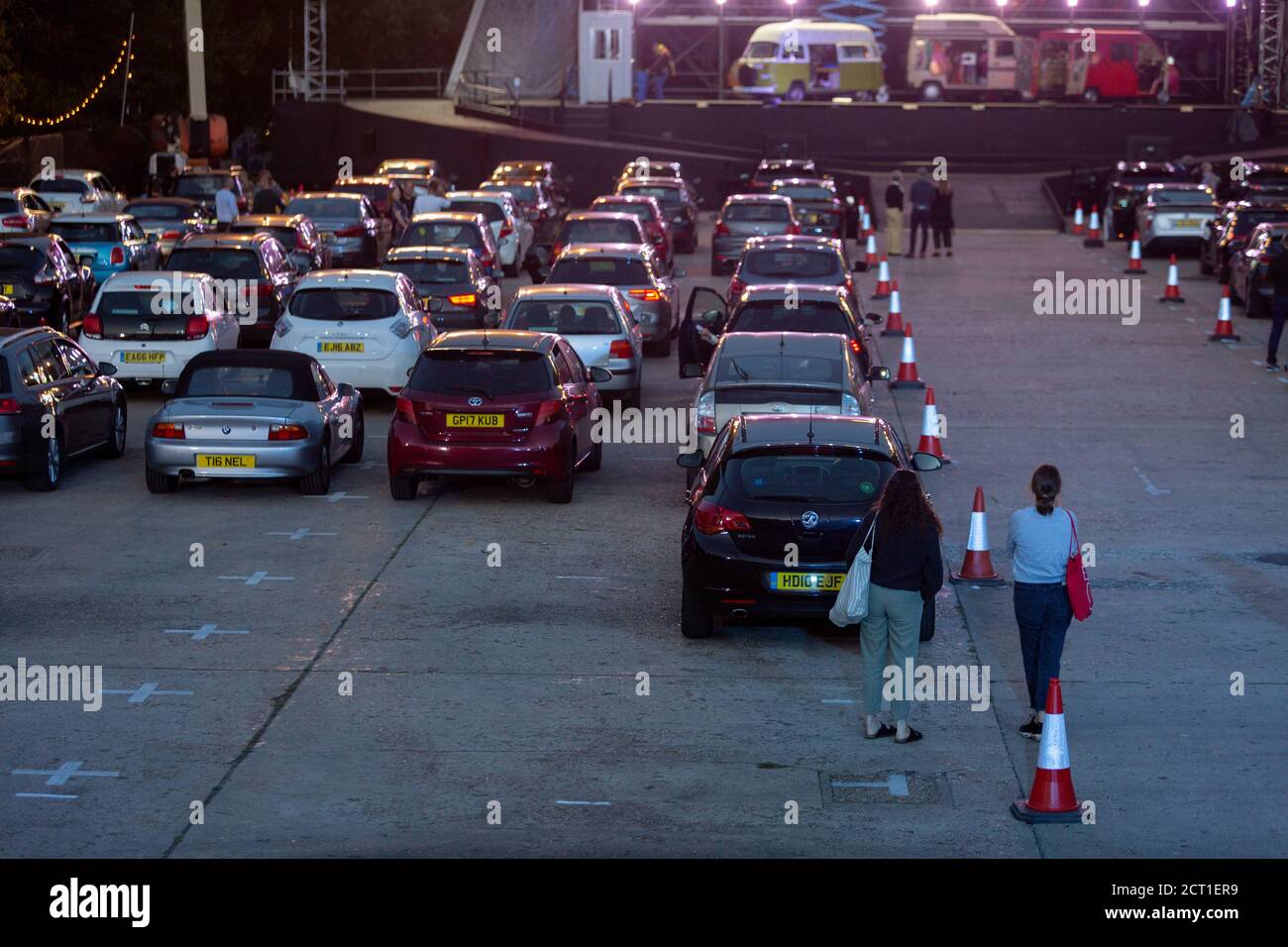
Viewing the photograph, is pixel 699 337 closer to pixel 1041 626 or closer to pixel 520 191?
pixel 1041 626

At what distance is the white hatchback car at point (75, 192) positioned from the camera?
42.5m

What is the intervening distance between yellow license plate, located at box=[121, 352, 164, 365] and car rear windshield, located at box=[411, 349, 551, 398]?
585 centimetres

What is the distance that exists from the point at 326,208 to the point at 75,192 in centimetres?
892

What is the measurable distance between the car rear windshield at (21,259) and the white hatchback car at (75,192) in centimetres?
1526

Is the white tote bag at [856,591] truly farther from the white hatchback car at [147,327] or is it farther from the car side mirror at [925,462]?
the white hatchback car at [147,327]

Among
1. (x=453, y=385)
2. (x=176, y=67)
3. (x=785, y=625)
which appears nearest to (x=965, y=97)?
(x=176, y=67)

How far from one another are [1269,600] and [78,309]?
764 inches

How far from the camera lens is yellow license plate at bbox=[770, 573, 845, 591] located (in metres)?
12.2

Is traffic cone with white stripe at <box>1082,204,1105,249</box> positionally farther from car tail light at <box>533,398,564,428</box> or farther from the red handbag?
the red handbag

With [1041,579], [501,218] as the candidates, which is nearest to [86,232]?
[501,218]

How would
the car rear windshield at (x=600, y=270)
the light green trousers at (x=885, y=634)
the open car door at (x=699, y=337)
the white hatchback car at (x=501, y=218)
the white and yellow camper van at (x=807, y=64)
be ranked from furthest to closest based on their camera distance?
the white and yellow camper van at (x=807, y=64) → the white hatchback car at (x=501, y=218) → the car rear windshield at (x=600, y=270) → the open car door at (x=699, y=337) → the light green trousers at (x=885, y=634)

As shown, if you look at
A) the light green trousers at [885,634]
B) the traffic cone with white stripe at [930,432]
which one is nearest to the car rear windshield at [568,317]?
the traffic cone with white stripe at [930,432]

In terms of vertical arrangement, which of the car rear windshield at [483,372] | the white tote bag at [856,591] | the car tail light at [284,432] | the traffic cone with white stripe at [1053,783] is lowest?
the traffic cone with white stripe at [1053,783]

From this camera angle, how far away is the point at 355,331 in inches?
850
